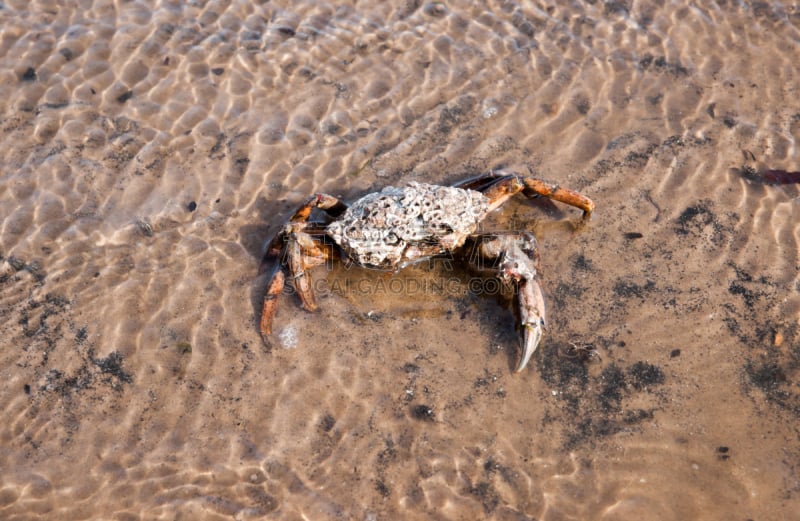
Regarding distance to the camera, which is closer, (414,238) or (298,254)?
(414,238)

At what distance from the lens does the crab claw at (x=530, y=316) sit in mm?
4992

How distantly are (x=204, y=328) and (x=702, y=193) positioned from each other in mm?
5667

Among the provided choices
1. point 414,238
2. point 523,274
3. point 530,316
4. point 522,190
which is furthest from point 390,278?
point 522,190

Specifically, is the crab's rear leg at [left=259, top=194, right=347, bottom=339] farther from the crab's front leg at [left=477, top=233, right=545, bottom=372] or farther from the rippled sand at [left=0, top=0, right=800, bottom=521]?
the crab's front leg at [left=477, top=233, right=545, bottom=372]

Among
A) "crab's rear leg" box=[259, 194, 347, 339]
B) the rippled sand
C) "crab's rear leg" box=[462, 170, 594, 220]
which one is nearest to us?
the rippled sand

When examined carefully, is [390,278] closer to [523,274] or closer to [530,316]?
[523,274]

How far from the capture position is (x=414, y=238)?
532 centimetres

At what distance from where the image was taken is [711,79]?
24.6 ft

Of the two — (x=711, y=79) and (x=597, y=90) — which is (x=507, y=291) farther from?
(x=711, y=79)

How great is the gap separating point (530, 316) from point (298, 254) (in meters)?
2.31

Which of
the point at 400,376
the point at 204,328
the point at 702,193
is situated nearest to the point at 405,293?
the point at 400,376

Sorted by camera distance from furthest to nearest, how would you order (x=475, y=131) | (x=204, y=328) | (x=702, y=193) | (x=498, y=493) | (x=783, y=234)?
(x=475, y=131)
(x=702, y=193)
(x=783, y=234)
(x=204, y=328)
(x=498, y=493)

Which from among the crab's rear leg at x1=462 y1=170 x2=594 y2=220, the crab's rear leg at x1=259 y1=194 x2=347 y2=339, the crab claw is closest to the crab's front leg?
the crab claw

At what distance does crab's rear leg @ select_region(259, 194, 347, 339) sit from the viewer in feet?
18.0
